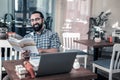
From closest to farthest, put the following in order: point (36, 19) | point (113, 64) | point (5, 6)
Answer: point (36, 19) < point (113, 64) < point (5, 6)

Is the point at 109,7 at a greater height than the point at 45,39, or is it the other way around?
the point at 109,7

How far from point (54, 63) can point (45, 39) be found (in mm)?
1183

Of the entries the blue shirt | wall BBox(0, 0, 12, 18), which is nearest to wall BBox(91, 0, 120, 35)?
wall BBox(0, 0, 12, 18)

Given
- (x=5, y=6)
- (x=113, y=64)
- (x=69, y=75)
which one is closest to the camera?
(x=69, y=75)

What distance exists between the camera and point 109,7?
6.59m

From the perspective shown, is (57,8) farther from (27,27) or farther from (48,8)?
(27,27)

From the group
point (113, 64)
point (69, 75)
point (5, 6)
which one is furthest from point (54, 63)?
point (5, 6)

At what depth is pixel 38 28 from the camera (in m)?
2.60

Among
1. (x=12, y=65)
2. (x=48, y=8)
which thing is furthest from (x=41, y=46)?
(x=48, y=8)

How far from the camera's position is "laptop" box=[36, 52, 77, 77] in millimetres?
1465

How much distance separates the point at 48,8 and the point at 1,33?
368 centimetres

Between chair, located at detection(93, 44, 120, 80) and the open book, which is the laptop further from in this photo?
chair, located at detection(93, 44, 120, 80)

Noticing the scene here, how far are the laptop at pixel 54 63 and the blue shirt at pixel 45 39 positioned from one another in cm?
106

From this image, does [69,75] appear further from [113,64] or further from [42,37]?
[113,64]
